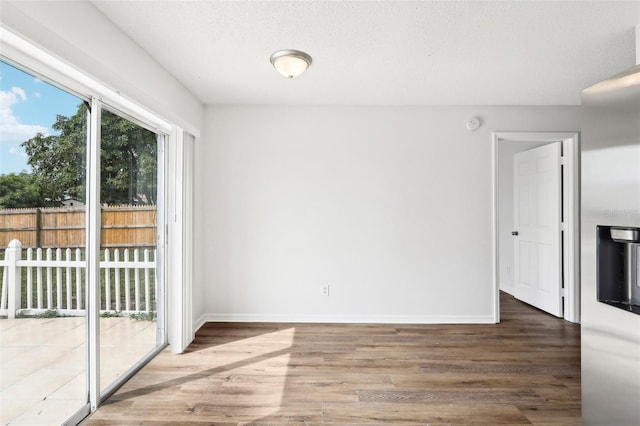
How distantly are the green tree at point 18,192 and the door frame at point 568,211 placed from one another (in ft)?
13.1

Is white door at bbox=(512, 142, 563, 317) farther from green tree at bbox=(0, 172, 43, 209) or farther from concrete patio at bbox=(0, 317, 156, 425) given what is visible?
green tree at bbox=(0, 172, 43, 209)

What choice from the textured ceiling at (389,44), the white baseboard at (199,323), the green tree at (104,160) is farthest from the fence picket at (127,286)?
the textured ceiling at (389,44)

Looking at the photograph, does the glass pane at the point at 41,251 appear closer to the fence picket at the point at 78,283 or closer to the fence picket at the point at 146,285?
the fence picket at the point at 78,283

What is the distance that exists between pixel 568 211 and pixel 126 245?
453cm

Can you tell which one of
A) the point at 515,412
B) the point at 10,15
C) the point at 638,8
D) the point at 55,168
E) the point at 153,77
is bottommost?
the point at 515,412

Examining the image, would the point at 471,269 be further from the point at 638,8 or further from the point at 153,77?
the point at 153,77

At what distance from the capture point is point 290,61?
8.44 ft

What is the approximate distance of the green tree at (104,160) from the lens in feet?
6.23

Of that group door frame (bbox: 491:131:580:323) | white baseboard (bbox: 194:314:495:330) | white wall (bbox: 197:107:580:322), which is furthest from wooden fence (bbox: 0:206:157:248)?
door frame (bbox: 491:131:580:323)

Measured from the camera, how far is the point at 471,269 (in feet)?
12.9

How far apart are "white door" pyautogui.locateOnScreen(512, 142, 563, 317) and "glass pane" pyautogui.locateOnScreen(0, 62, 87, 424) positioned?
469cm

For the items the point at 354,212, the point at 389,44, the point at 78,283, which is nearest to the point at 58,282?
the point at 78,283

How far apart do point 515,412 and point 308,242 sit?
238 cm

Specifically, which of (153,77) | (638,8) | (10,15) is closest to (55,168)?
(10,15)
